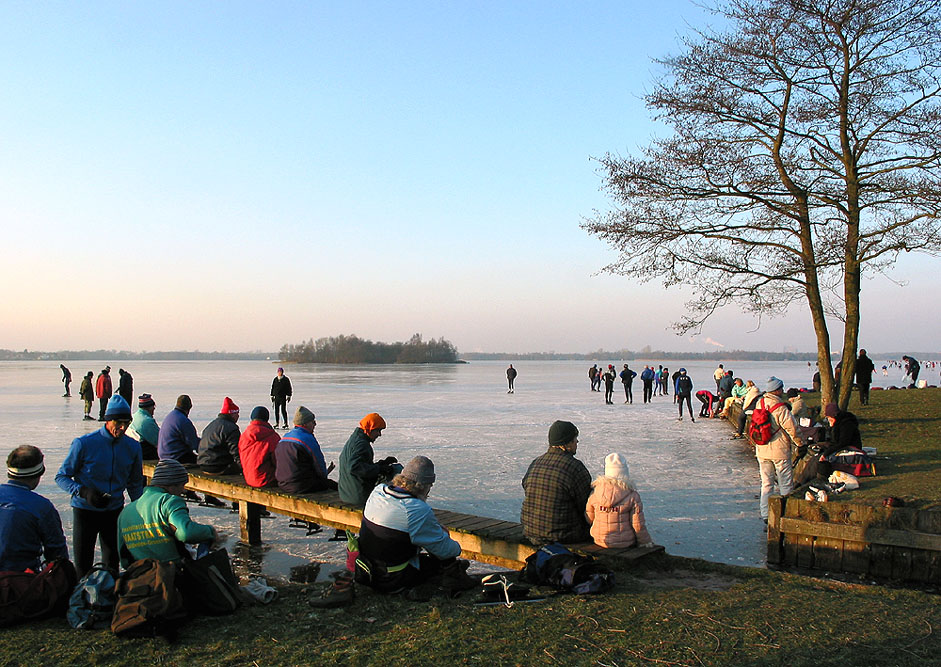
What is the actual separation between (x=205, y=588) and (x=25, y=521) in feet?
3.93

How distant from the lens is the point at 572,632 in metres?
3.97

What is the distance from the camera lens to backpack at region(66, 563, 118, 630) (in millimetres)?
4078

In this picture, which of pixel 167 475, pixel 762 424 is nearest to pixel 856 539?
pixel 762 424

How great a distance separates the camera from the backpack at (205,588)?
14.1 feet

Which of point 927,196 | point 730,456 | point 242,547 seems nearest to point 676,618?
point 242,547

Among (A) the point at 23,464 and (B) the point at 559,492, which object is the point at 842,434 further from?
(A) the point at 23,464

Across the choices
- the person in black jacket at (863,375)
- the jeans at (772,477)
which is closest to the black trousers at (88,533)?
the jeans at (772,477)

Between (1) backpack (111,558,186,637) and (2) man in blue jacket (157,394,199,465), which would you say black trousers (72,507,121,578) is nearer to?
(1) backpack (111,558,186,637)

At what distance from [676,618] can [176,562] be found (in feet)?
10.1

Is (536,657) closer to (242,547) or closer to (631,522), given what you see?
(631,522)

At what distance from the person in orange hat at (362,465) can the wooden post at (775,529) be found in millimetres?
3647

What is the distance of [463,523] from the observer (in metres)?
6.52

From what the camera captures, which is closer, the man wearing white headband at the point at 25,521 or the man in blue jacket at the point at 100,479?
the man wearing white headband at the point at 25,521

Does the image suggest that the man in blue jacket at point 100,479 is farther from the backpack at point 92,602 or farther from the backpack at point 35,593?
the backpack at point 92,602
